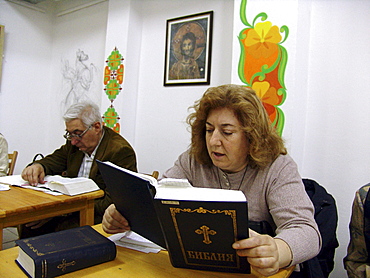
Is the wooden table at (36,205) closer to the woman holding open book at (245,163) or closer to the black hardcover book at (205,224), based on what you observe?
the woman holding open book at (245,163)

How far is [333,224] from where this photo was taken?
1.39 metres

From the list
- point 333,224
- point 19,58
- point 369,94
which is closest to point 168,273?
point 333,224

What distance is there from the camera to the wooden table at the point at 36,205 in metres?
1.50

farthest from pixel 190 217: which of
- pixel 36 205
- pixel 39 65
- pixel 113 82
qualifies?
pixel 39 65

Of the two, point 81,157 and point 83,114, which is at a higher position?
point 83,114

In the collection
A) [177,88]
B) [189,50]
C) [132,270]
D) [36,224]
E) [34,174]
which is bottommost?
[36,224]

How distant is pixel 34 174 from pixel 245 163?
1387 mm

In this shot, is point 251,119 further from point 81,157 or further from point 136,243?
point 81,157

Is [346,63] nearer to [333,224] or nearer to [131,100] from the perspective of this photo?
[333,224]

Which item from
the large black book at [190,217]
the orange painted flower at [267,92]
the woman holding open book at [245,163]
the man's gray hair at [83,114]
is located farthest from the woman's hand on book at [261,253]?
the man's gray hair at [83,114]

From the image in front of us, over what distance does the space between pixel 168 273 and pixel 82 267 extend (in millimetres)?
259

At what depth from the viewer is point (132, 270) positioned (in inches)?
37.2

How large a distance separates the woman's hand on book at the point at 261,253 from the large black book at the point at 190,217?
0.02 m

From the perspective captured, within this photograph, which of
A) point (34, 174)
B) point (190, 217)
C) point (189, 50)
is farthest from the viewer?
point (189, 50)
